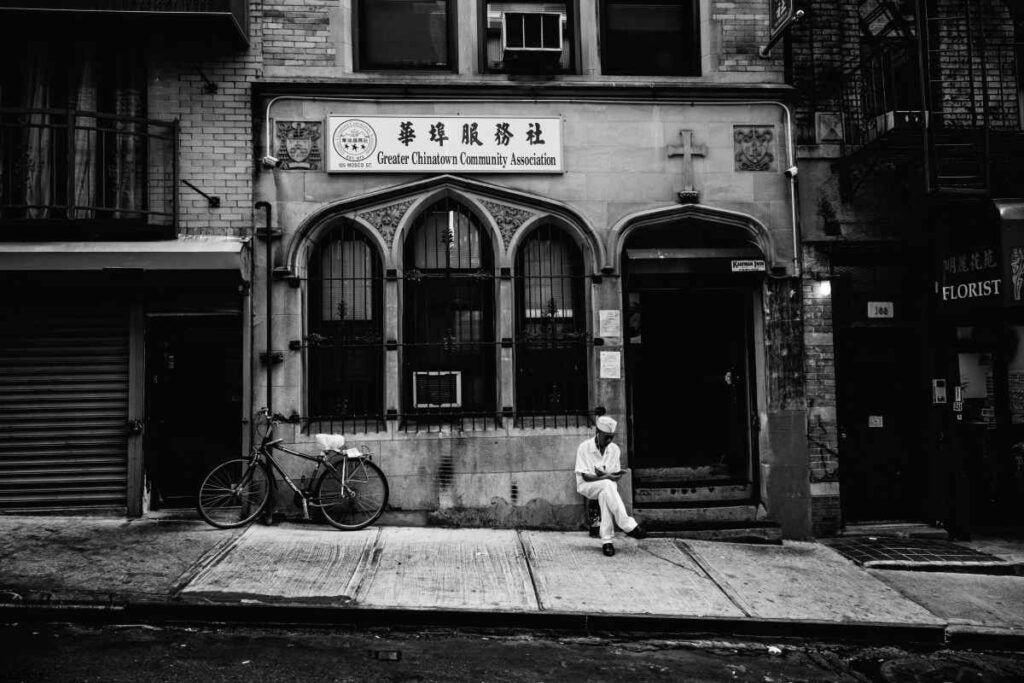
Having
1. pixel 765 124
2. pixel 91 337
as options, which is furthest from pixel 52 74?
pixel 765 124

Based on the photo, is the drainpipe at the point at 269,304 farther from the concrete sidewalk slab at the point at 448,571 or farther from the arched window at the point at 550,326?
the arched window at the point at 550,326

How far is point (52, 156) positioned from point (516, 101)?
18.6 ft

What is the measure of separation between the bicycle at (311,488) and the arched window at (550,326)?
6.78 ft

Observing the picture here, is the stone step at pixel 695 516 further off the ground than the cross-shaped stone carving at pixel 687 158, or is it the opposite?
the cross-shaped stone carving at pixel 687 158

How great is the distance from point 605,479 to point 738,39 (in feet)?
19.9

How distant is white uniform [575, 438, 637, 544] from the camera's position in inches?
304

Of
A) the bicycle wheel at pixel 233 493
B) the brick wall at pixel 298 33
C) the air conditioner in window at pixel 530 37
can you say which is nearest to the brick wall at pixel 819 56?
the air conditioner in window at pixel 530 37

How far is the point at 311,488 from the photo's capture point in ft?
27.9

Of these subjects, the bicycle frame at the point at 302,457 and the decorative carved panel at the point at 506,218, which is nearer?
the bicycle frame at the point at 302,457

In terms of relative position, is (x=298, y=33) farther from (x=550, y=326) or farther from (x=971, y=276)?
(x=971, y=276)

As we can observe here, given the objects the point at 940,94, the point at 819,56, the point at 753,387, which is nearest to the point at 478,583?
the point at 753,387

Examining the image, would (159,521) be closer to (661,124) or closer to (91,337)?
(91,337)

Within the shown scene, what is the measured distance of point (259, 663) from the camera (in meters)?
5.16

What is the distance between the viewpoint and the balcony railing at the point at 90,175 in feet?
27.9
